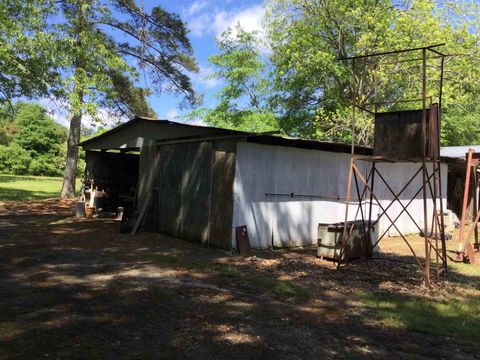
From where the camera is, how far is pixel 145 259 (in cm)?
857

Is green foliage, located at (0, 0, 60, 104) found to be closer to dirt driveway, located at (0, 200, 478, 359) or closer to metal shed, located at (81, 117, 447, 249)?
metal shed, located at (81, 117, 447, 249)

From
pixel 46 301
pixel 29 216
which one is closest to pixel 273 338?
pixel 46 301

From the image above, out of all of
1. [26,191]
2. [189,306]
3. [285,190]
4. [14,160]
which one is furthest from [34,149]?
[189,306]

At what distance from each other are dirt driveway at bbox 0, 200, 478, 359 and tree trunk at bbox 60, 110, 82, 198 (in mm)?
12543

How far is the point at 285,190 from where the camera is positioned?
1070 centimetres

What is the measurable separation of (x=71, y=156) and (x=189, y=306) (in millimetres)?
18190

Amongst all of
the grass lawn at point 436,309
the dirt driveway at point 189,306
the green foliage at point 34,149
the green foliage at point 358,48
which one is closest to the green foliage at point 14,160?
the green foliage at point 34,149

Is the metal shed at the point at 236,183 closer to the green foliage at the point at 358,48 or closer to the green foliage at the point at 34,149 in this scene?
the green foliage at the point at 358,48

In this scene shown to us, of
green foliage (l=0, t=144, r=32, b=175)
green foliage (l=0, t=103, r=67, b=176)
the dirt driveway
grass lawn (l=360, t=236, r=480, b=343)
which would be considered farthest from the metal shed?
green foliage (l=0, t=144, r=32, b=175)

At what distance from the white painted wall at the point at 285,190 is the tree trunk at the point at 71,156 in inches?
548

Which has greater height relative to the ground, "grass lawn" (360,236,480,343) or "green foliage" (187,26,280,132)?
"green foliage" (187,26,280,132)

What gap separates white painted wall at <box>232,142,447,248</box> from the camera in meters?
9.82

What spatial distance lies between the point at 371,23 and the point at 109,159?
547 inches

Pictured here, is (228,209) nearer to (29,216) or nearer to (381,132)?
(381,132)
